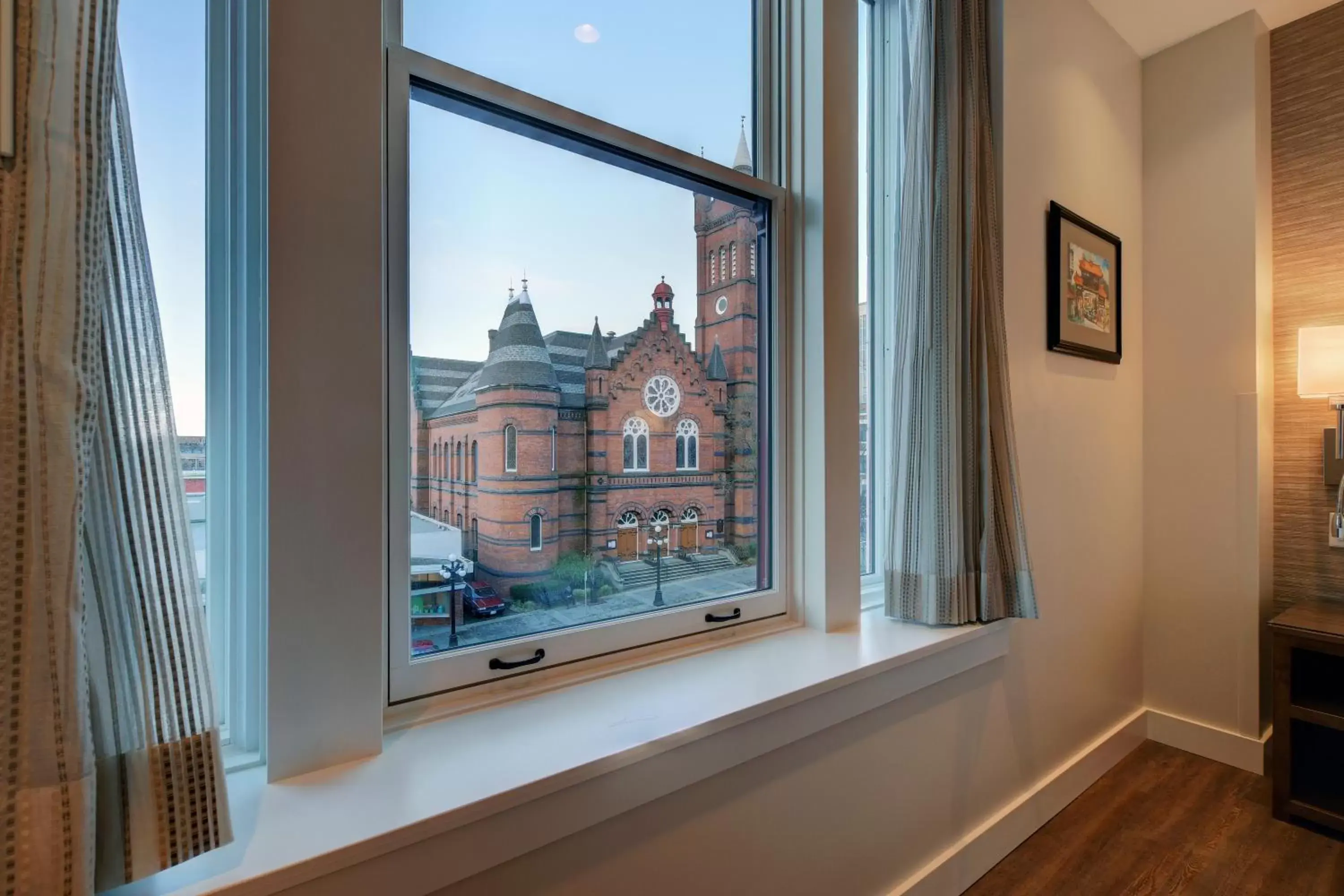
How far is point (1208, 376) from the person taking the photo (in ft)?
7.93

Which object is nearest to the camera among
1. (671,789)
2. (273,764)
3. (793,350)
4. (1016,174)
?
(273,764)

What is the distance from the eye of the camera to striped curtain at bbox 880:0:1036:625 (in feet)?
5.32

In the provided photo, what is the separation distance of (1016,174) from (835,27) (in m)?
0.82

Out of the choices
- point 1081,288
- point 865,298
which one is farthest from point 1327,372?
point 865,298

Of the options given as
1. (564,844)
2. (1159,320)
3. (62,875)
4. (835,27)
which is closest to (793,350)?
(835,27)

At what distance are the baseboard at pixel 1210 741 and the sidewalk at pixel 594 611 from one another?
7.23 feet

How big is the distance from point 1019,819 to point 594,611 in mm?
1550

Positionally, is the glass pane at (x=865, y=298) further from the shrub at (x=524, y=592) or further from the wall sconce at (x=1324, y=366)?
the wall sconce at (x=1324, y=366)

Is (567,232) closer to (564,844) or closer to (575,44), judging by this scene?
(575,44)

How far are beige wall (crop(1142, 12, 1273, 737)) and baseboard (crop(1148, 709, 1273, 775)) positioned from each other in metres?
0.03

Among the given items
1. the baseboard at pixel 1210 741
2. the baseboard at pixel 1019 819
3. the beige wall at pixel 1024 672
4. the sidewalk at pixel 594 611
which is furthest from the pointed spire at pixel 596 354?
the baseboard at pixel 1210 741

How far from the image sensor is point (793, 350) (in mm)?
1576

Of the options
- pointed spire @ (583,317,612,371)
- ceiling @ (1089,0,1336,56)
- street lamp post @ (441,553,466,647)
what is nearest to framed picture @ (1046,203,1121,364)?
ceiling @ (1089,0,1336,56)

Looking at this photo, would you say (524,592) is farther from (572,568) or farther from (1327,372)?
(1327,372)
